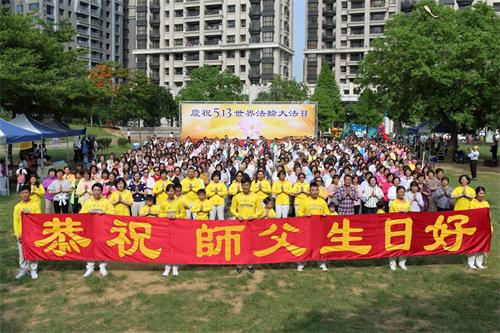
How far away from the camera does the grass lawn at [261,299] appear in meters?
6.41

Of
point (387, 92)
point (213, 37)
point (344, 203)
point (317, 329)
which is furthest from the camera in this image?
point (213, 37)

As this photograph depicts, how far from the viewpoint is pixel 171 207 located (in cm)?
874

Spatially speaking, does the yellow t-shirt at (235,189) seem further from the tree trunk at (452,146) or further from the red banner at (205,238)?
the tree trunk at (452,146)

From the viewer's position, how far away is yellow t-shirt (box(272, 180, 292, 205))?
33.4 ft

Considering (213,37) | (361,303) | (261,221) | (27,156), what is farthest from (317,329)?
(213,37)

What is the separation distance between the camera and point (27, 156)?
68.5ft

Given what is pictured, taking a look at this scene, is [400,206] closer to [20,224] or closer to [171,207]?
[171,207]

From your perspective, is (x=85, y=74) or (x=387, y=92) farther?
(x=387, y=92)

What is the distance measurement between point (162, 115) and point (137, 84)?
5.81 m

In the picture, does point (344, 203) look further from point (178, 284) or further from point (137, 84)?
point (137, 84)

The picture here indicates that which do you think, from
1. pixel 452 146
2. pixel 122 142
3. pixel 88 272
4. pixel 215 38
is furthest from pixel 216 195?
pixel 215 38

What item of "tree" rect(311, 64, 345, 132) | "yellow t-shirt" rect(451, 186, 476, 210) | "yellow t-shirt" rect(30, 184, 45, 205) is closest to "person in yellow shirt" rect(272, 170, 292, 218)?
"yellow t-shirt" rect(451, 186, 476, 210)

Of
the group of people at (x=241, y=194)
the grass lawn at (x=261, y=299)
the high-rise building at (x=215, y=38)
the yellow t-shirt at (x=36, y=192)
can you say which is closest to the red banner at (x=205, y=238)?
the group of people at (x=241, y=194)

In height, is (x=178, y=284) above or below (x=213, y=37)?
below
